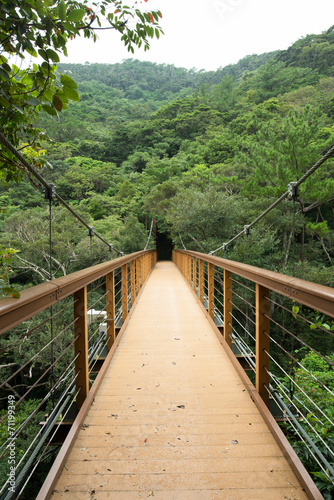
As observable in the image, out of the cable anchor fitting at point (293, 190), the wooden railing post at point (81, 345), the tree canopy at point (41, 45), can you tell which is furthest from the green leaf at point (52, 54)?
the cable anchor fitting at point (293, 190)

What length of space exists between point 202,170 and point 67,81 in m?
17.8

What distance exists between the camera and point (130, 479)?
123 cm

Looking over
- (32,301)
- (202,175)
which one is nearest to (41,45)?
(32,301)

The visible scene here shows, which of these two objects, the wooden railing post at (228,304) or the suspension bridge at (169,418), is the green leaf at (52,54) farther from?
the wooden railing post at (228,304)

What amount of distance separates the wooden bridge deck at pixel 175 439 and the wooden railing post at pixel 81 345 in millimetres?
140

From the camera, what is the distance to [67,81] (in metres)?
1.03

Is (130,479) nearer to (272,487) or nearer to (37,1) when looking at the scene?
(272,487)

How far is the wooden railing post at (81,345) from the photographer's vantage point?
66.3 inches

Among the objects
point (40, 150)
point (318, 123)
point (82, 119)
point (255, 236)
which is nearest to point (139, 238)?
point (255, 236)

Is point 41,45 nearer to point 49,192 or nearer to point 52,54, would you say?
point 52,54

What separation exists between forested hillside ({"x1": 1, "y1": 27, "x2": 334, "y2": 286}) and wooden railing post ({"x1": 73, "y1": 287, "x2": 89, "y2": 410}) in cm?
78

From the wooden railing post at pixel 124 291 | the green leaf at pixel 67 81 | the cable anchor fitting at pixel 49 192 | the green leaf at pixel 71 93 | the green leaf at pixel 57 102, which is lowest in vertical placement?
the wooden railing post at pixel 124 291

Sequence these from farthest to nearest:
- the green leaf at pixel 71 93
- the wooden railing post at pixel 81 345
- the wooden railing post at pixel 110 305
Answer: the wooden railing post at pixel 110 305 < the wooden railing post at pixel 81 345 < the green leaf at pixel 71 93

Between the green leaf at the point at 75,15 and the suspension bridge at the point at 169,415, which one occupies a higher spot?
the green leaf at the point at 75,15
